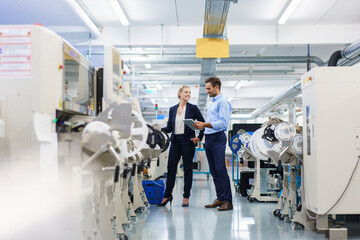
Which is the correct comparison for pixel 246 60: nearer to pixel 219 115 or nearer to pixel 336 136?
pixel 219 115

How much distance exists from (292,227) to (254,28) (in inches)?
178

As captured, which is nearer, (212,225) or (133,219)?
(212,225)

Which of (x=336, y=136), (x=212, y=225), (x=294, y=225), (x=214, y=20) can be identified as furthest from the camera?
(x=214, y=20)

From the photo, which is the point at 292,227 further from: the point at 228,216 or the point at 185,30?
the point at 185,30

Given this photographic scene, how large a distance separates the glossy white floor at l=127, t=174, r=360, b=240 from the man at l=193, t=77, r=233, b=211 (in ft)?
1.01

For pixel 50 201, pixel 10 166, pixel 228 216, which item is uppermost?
pixel 10 166

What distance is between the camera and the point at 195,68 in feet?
35.6

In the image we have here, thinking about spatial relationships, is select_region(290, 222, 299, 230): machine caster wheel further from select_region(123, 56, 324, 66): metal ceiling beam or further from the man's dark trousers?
select_region(123, 56, 324, 66): metal ceiling beam

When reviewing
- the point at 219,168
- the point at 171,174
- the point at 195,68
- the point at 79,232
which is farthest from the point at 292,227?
the point at 195,68

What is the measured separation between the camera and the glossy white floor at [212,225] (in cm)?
344

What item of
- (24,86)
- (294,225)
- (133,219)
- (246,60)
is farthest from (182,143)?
(246,60)

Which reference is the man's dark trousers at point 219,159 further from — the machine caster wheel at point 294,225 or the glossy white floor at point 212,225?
the machine caster wheel at point 294,225

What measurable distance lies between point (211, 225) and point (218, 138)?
121cm

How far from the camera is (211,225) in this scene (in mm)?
3891
